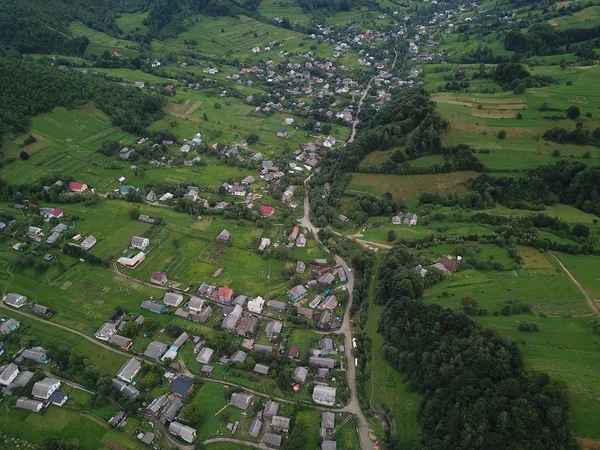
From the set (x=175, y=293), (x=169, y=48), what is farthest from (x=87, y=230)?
(x=169, y=48)

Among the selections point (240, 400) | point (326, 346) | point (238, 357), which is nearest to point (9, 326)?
point (238, 357)

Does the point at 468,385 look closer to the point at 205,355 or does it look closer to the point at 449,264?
the point at 449,264

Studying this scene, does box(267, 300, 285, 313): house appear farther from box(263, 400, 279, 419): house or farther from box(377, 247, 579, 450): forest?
box(263, 400, 279, 419): house

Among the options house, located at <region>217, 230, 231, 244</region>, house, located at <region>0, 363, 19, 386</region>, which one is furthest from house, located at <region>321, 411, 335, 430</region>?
house, located at <region>0, 363, 19, 386</region>

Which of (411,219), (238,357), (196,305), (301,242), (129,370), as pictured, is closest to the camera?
(129,370)

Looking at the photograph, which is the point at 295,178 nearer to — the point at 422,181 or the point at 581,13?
the point at 422,181

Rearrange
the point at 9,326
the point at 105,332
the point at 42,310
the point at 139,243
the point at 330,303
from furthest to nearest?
1. the point at 139,243
2. the point at 330,303
3. the point at 42,310
4. the point at 9,326
5. the point at 105,332
